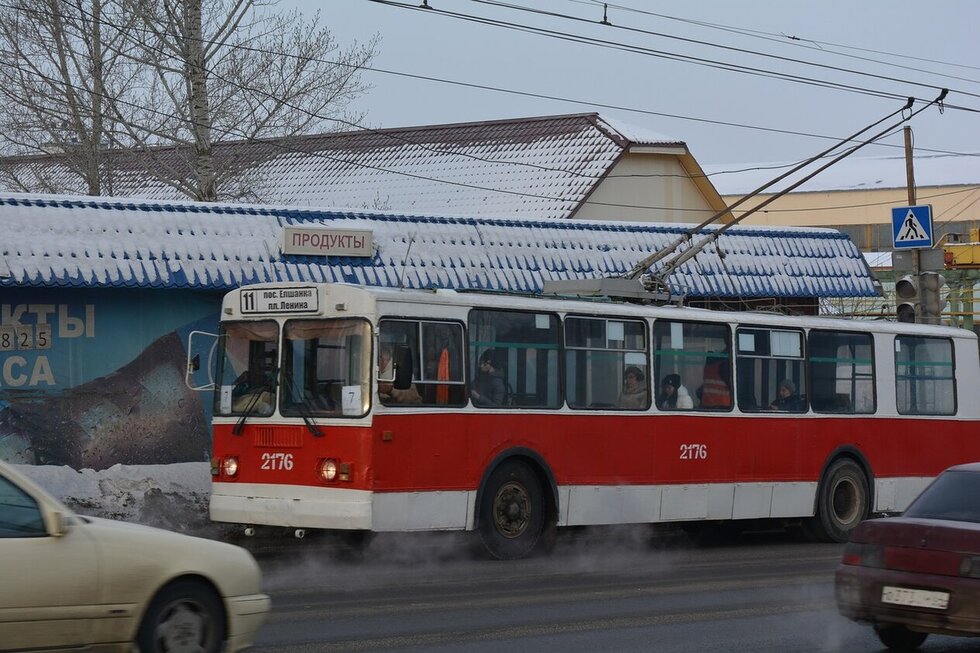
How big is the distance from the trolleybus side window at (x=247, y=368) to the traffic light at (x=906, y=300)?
41.0ft

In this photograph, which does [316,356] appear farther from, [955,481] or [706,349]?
[955,481]

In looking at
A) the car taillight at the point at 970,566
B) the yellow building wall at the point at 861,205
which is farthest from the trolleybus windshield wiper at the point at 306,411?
the yellow building wall at the point at 861,205

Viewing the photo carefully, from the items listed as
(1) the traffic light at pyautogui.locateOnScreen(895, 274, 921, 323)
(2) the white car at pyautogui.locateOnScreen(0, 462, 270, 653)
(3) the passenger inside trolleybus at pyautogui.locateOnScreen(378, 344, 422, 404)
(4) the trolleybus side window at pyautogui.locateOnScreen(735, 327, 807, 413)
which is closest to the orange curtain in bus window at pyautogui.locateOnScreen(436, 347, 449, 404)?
(3) the passenger inside trolleybus at pyautogui.locateOnScreen(378, 344, 422, 404)

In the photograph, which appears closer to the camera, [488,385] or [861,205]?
[488,385]

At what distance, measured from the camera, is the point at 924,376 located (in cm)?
2044

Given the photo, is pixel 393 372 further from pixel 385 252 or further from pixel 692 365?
pixel 385 252

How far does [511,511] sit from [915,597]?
6.67 m

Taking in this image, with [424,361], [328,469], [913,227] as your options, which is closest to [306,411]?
[328,469]

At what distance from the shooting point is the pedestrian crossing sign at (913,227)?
1023 inches

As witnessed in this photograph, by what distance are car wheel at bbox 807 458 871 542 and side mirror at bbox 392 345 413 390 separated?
6889mm

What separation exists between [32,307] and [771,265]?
13.2 metres

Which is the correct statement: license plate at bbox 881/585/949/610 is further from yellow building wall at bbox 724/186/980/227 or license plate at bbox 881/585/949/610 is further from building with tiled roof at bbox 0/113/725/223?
yellow building wall at bbox 724/186/980/227

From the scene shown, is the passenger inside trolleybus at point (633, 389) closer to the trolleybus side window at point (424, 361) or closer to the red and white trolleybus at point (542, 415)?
the red and white trolleybus at point (542, 415)

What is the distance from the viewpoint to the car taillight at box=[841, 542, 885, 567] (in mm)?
9711
